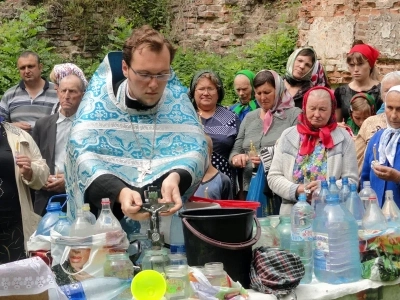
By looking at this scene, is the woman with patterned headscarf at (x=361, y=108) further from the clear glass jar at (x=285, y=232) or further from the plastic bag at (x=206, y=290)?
the plastic bag at (x=206, y=290)

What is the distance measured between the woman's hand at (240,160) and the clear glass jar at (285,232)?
221 cm

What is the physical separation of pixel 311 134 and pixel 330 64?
16.4 ft

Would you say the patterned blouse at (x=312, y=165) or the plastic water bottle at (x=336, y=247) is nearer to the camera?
the plastic water bottle at (x=336, y=247)

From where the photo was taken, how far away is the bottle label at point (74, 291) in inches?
118

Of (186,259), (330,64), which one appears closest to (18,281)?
(186,259)

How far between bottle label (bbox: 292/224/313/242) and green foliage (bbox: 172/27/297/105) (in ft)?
20.7

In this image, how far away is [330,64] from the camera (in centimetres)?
998

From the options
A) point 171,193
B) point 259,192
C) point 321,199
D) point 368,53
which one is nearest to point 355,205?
point 321,199

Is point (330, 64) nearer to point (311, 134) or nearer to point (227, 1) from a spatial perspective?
point (227, 1)

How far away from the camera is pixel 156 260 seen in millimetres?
3289

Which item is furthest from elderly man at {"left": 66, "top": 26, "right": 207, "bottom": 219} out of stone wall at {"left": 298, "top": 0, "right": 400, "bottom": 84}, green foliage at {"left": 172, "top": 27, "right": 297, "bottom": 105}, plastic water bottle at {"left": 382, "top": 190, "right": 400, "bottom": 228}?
green foliage at {"left": 172, "top": 27, "right": 297, "bottom": 105}

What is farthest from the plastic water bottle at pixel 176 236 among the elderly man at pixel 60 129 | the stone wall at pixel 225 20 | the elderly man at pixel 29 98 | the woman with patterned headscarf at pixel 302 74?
the stone wall at pixel 225 20

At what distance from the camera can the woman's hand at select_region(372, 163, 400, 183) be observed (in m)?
4.86

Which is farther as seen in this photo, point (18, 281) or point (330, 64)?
point (330, 64)
